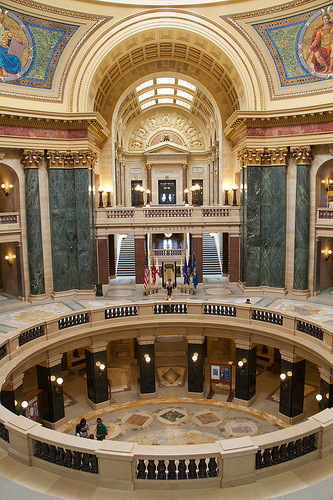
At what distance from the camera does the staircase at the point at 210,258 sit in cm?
2536

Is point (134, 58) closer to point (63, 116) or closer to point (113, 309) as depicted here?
point (63, 116)

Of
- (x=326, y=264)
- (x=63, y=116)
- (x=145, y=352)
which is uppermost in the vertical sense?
(x=63, y=116)

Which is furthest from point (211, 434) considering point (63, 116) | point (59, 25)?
point (59, 25)

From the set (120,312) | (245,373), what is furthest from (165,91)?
(245,373)

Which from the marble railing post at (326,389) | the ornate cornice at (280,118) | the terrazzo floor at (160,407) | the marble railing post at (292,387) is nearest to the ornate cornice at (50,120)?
the ornate cornice at (280,118)

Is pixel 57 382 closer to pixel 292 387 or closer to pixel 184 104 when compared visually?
pixel 292 387

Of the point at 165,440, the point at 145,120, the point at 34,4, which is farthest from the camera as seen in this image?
the point at 145,120

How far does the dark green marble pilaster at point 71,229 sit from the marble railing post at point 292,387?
10981 millimetres

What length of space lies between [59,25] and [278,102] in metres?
11.8

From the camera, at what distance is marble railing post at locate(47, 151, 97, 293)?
19859 mm

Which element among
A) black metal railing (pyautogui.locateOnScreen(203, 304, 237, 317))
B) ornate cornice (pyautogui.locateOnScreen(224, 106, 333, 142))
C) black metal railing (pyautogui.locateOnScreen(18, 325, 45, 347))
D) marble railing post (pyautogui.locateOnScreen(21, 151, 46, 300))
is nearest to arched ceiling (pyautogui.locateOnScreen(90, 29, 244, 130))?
ornate cornice (pyautogui.locateOnScreen(224, 106, 333, 142))

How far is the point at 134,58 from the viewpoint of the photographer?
23.1 meters

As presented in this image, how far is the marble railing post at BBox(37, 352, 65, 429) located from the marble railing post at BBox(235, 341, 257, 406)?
742 centimetres

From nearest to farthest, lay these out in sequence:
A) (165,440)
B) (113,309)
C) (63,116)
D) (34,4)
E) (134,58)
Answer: (165,440)
(113,309)
(34,4)
(63,116)
(134,58)
